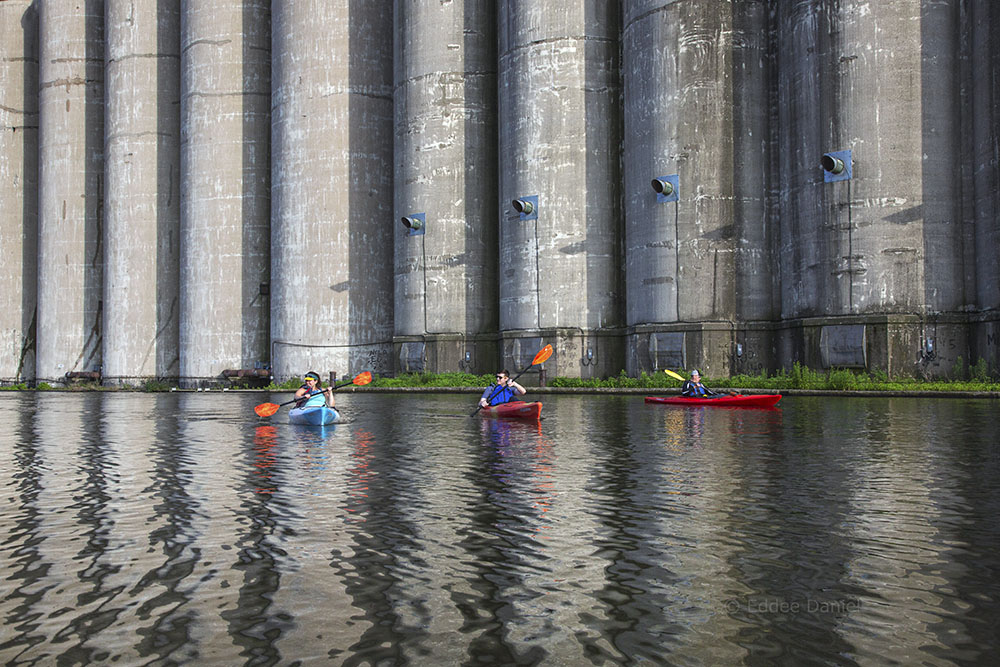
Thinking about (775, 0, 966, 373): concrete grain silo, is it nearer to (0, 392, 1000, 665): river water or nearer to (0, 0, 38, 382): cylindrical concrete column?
(0, 392, 1000, 665): river water

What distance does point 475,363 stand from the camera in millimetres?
51531

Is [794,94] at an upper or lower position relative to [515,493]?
upper

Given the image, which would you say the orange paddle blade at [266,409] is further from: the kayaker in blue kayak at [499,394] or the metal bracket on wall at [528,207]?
the metal bracket on wall at [528,207]

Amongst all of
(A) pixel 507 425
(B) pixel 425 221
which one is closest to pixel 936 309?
(A) pixel 507 425

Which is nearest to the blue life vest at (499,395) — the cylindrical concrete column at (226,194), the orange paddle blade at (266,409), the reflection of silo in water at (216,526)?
the orange paddle blade at (266,409)

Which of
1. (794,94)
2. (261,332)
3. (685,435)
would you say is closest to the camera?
(685,435)

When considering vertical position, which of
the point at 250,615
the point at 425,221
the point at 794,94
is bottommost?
the point at 250,615

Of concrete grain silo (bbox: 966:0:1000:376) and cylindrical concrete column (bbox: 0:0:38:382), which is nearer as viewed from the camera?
concrete grain silo (bbox: 966:0:1000:376)

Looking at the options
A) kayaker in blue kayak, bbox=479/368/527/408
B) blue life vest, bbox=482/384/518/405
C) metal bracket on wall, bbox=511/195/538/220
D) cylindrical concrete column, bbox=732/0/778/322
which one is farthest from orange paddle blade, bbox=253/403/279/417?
metal bracket on wall, bbox=511/195/538/220

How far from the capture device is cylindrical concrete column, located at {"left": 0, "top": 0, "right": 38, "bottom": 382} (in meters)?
75.3

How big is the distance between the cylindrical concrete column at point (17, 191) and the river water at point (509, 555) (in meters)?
61.3

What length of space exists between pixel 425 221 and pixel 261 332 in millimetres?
15028

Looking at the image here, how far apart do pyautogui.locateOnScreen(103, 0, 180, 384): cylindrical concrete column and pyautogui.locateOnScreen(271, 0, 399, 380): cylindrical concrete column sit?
1281cm

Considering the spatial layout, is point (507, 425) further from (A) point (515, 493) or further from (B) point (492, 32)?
(B) point (492, 32)
